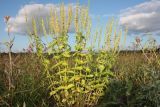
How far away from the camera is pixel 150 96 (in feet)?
15.8

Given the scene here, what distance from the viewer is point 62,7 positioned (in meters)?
5.67

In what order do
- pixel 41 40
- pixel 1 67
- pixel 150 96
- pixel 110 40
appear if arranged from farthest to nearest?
pixel 1 67 → pixel 110 40 → pixel 41 40 → pixel 150 96

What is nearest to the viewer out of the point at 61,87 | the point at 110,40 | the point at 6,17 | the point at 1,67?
the point at 6,17

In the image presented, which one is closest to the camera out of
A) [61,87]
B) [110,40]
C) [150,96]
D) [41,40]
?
[150,96]

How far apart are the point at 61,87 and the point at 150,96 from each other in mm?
1416

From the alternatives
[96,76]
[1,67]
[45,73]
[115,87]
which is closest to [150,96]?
[115,87]

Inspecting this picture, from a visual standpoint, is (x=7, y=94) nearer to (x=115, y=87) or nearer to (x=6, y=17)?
(x=6, y=17)

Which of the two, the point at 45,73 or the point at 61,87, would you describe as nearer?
the point at 61,87

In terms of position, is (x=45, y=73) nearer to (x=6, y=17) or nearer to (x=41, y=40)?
(x=41, y=40)

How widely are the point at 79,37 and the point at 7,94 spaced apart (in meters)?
1.46

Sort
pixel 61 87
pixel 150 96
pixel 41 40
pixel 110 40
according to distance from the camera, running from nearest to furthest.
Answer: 1. pixel 150 96
2. pixel 61 87
3. pixel 41 40
4. pixel 110 40

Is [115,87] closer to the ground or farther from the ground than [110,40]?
closer to the ground

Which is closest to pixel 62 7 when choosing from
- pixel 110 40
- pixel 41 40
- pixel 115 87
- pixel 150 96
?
pixel 41 40

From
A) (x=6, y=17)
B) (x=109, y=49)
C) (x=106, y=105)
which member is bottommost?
(x=106, y=105)
